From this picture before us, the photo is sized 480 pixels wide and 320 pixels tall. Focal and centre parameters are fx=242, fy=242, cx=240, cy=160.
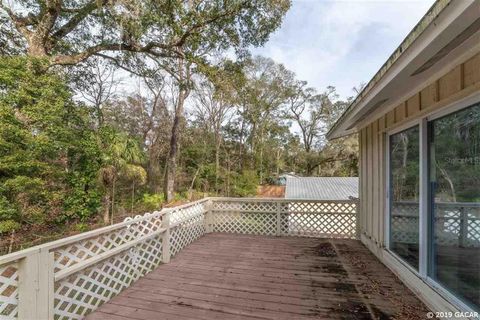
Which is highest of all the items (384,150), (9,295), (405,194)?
(384,150)

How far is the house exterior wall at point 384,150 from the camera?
1.92m

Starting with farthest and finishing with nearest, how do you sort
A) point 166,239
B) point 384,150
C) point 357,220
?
point 357,220
point 166,239
point 384,150

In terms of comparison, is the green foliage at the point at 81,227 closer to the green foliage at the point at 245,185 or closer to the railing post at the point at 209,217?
the railing post at the point at 209,217

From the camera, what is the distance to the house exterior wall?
1.92 metres

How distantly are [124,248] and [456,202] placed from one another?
350 cm

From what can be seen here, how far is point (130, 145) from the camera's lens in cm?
885

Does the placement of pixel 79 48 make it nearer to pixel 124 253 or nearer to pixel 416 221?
pixel 124 253

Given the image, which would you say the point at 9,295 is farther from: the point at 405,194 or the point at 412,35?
the point at 405,194

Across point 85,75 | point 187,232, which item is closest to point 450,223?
point 187,232

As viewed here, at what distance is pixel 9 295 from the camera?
1.85m

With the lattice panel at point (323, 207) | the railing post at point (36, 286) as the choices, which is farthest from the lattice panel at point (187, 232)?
the railing post at point (36, 286)

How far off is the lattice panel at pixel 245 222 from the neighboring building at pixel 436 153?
2.50 m

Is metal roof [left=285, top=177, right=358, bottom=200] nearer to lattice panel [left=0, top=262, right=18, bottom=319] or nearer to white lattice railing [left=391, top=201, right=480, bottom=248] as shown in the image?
white lattice railing [left=391, top=201, right=480, bottom=248]

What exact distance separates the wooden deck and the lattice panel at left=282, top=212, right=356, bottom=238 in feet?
3.18
